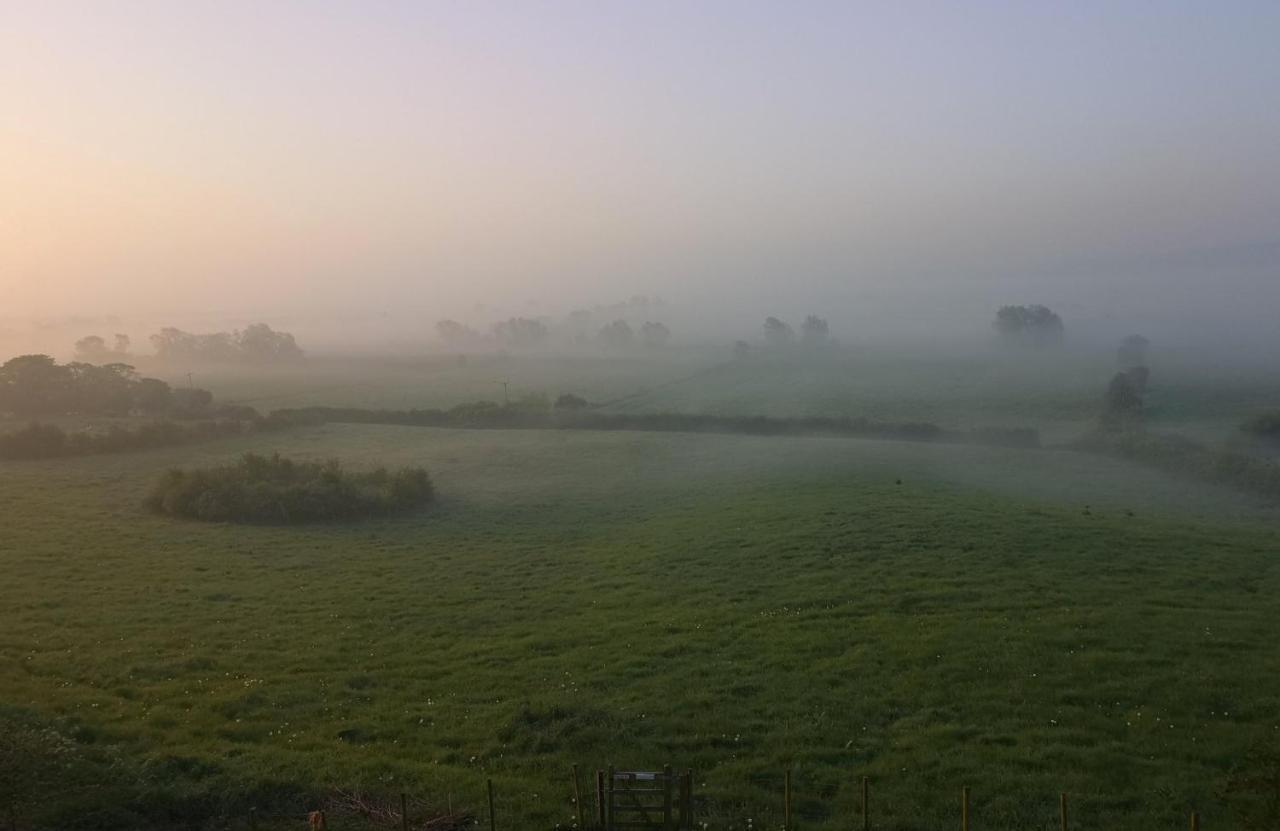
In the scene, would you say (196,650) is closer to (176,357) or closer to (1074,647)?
(1074,647)

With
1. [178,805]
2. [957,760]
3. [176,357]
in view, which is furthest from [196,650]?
[176,357]

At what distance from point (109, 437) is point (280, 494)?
26.9 m

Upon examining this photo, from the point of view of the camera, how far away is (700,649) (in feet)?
60.8

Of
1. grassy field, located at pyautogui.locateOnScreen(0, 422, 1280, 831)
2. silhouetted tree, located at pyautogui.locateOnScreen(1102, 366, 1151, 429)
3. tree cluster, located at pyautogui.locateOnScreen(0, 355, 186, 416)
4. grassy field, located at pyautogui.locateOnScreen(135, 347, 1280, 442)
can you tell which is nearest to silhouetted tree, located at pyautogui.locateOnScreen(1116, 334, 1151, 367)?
grassy field, located at pyautogui.locateOnScreen(135, 347, 1280, 442)

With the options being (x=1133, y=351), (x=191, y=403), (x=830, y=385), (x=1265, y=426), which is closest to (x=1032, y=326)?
(x=1133, y=351)

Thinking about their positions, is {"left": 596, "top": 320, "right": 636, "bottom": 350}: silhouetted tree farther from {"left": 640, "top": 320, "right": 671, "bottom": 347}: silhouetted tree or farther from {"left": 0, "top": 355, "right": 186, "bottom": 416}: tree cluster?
{"left": 0, "top": 355, "right": 186, "bottom": 416}: tree cluster

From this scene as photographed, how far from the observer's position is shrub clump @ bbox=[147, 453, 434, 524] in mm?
37875

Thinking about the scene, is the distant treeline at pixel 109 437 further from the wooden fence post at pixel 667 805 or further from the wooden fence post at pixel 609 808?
the wooden fence post at pixel 667 805

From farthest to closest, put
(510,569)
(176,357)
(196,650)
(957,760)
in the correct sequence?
(176,357)
(510,569)
(196,650)
(957,760)

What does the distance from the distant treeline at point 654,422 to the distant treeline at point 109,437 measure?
7.75 m

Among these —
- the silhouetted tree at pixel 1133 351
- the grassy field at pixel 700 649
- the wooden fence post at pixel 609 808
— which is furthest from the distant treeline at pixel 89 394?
the silhouetted tree at pixel 1133 351

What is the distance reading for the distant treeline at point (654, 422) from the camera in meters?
62.3

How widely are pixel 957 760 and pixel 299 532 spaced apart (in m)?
30.5

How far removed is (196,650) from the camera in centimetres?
1952
